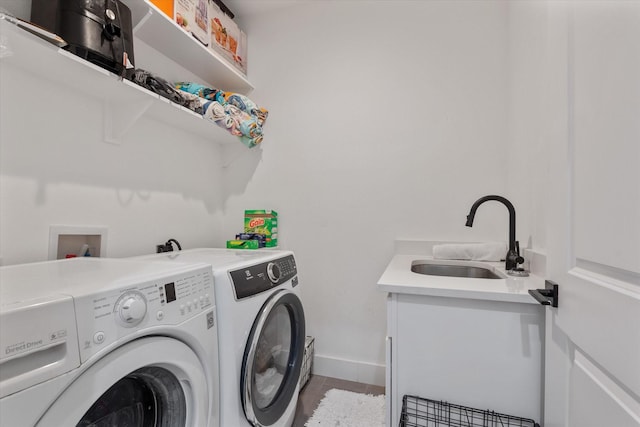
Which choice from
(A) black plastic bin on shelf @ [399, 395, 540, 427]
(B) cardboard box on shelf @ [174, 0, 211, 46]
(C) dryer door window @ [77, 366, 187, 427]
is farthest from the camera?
(B) cardboard box on shelf @ [174, 0, 211, 46]

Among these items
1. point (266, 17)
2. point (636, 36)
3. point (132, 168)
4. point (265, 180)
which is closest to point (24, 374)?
point (636, 36)

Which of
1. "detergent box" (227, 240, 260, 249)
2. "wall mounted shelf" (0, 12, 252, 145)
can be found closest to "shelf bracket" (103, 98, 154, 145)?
"wall mounted shelf" (0, 12, 252, 145)

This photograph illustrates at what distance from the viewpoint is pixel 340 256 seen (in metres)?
2.00

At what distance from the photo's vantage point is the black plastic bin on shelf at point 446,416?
2.91 ft

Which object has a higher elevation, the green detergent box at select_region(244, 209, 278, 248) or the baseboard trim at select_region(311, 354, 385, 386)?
the green detergent box at select_region(244, 209, 278, 248)

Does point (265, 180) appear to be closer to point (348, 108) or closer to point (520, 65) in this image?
point (348, 108)

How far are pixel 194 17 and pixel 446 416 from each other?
7.46 ft

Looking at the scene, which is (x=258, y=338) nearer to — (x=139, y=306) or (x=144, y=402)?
(x=144, y=402)

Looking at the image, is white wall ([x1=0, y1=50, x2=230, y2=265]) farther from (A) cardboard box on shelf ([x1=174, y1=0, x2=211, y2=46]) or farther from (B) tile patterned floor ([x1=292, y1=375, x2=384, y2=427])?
(B) tile patterned floor ([x1=292, y1=375, x2=384, y2=427])

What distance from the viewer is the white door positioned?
0.48 meters

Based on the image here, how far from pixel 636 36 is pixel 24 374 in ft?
3.80

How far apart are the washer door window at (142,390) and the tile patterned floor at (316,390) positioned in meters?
0.89

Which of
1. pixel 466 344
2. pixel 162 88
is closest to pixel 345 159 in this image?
pixel 162 88

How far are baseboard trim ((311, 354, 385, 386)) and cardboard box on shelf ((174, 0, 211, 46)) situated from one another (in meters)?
2.21
